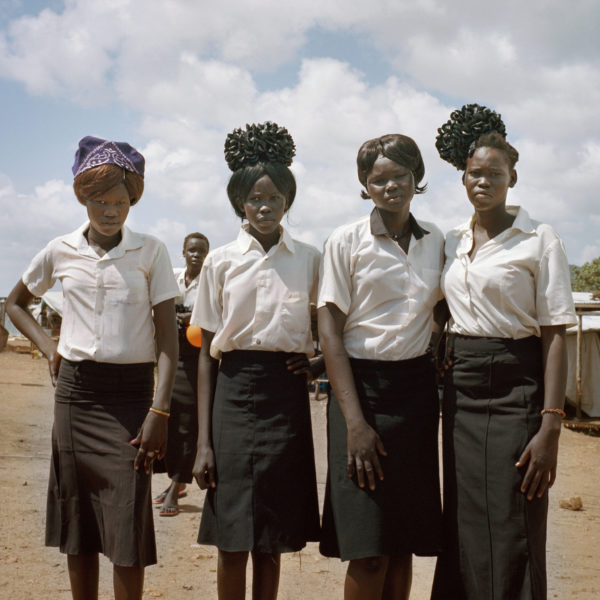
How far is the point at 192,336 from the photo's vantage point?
456 centimetres

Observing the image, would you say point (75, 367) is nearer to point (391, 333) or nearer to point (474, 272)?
point (391, 333)

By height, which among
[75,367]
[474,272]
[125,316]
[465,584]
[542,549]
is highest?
[474,272]

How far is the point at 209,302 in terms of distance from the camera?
2752 mm

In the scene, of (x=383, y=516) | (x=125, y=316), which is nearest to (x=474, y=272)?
(x=383, y=516)

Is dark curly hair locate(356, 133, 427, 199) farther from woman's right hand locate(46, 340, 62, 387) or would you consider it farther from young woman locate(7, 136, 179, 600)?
woman's right hand locate(46, 340, 62, 387)

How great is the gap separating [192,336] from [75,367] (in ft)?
6.40

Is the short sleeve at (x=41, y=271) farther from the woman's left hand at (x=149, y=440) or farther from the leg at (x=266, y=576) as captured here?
the leg at (x=266, y=576)

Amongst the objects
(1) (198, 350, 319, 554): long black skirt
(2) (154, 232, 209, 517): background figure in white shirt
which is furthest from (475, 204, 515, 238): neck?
(2) (154, 232, 209, 517): background figure in white shirt

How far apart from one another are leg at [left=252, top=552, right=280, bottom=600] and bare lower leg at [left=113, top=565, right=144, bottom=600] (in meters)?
0.45

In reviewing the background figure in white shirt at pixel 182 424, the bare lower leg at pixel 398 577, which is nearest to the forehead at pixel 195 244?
the background figure in white shirt at pixel 182 424

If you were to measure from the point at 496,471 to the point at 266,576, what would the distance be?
99 cm

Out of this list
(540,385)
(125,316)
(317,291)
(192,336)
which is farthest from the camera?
(192,336)

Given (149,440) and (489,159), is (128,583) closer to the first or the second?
(149,440)

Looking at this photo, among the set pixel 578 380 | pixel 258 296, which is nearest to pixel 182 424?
pixel 258 296
